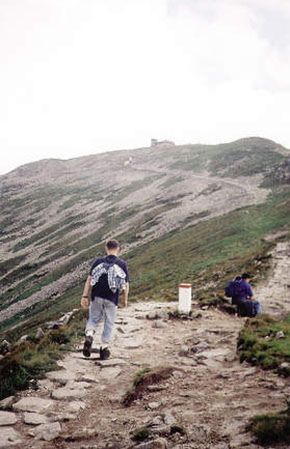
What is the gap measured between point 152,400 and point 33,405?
2281 millimetres

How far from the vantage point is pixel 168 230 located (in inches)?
2564

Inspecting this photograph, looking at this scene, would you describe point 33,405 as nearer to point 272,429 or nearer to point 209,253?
point 272,429

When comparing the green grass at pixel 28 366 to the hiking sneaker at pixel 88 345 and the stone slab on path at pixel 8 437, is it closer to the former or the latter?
the hiking sneaker at pixel 88 345

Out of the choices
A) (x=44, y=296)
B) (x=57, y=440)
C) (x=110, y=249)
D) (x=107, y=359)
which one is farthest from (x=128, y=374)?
(x=44, y=296)

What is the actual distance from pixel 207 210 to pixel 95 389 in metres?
59.1

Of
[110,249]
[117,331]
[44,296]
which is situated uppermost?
[110,249]

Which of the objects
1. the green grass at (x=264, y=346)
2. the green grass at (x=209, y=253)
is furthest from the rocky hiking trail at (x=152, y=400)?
the green grass at (x=209, y=253)

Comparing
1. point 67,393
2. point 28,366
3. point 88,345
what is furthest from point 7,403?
point 88,345

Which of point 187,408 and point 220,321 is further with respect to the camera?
point 220,321

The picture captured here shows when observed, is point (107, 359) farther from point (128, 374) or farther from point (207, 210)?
point (207, 210)

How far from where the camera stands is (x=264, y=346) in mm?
11812

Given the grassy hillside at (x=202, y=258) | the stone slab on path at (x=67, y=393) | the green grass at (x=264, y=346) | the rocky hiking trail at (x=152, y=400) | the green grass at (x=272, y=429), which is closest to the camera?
the green grass at (x=272, y=429)

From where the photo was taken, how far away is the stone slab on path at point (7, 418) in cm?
836

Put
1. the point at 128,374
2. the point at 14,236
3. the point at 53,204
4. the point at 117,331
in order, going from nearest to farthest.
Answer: the point at 128,374
the point at 117,331
the point at 14,236
the point at 53,204
